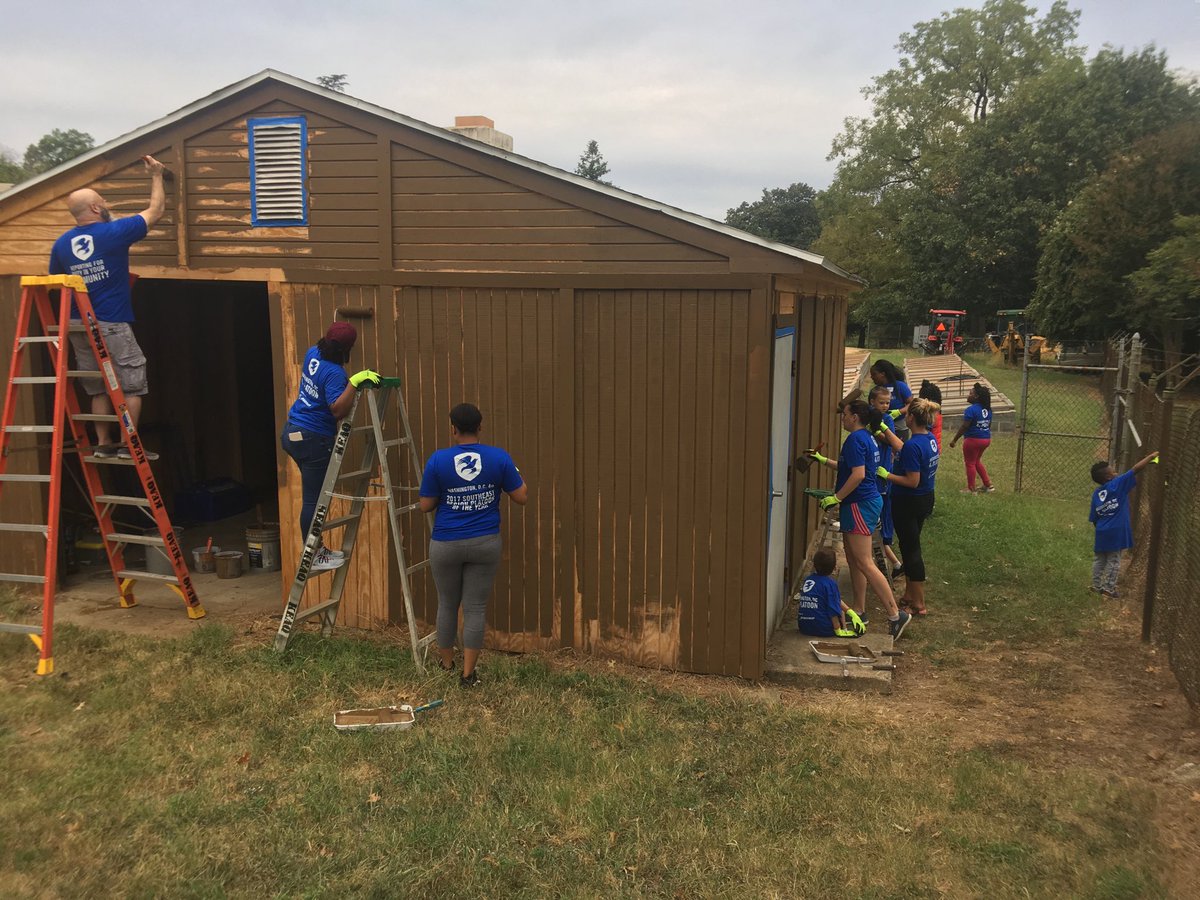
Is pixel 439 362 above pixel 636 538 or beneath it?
above

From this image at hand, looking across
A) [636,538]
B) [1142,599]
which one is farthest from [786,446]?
[1142,599]

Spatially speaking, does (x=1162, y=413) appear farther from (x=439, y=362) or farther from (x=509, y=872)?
(x=509, y=872)

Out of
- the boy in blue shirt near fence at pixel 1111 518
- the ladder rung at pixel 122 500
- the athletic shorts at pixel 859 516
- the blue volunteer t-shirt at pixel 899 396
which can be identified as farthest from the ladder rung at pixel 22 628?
the boy in blue shirt near fence at pixel 1111 518

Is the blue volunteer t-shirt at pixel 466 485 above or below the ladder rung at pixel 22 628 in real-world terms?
above

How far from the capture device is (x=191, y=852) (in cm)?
370

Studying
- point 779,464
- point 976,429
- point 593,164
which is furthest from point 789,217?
point 779,464

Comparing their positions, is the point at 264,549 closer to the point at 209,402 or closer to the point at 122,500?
the point at 122,500

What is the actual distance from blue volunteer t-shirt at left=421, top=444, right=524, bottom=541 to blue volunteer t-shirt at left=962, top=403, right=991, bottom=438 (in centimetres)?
843

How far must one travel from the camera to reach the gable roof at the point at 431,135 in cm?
537

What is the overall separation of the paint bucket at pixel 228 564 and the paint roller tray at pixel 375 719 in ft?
10.5

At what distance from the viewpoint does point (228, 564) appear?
7652 mm

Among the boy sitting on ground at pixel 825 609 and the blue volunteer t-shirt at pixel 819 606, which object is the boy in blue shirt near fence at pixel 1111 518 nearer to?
the boy sitting on ground at pixel 825 609

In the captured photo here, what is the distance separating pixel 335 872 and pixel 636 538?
286 centimetres

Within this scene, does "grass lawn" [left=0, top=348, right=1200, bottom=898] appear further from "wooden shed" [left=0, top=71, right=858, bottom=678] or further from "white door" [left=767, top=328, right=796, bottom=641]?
"white door" [left=767, top=328, right=796, bottom=641]
